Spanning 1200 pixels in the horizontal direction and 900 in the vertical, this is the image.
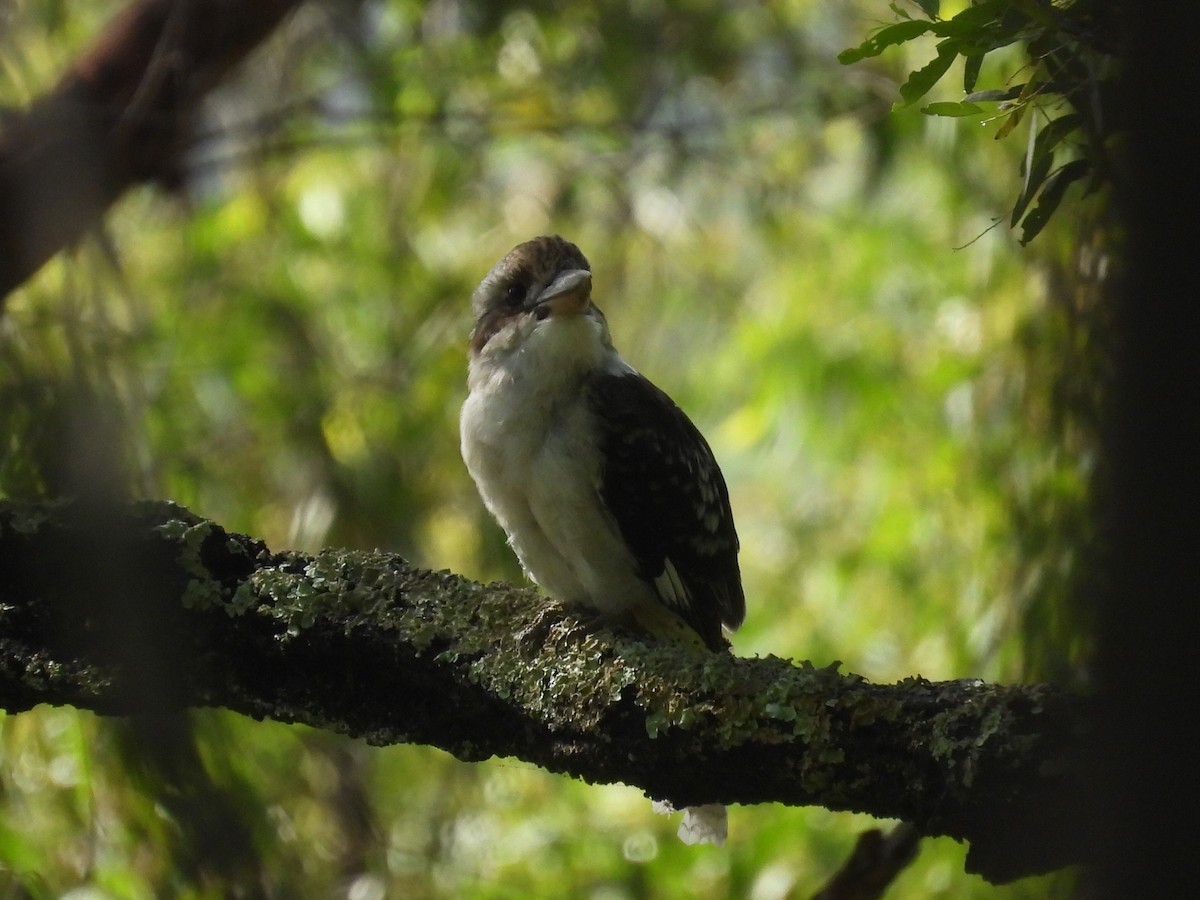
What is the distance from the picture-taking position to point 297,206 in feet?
20.6

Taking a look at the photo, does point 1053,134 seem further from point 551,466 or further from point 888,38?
point 551,466

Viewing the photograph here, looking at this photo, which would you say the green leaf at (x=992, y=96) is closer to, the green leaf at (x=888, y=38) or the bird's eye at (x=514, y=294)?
the green leaf at (x=888, y=38)

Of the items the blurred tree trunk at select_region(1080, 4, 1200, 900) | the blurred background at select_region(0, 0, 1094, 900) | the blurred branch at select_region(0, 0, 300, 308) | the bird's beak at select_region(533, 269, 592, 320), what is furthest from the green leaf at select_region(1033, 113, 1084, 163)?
the blurred branch at select_region(0, 0, 300, 308)

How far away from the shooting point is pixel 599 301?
6648 mm

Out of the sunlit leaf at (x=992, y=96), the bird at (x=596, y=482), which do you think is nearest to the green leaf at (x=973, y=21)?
the sunlit leaf at (x=992, y=96)

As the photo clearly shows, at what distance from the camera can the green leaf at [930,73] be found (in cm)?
159

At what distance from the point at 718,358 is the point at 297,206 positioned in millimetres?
2005

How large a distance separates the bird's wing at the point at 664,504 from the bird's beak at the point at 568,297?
0.17 metres

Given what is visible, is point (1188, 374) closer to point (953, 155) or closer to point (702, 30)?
point (953, 155)

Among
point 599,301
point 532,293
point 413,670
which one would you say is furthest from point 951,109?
point 599,301

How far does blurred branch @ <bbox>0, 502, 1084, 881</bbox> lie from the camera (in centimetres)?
180

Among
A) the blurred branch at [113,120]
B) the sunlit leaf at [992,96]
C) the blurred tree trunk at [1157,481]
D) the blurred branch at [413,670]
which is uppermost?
the blurred branch at [113,120]

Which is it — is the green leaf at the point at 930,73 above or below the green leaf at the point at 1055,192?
above

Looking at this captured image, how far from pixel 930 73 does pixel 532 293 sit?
1.71 metres
